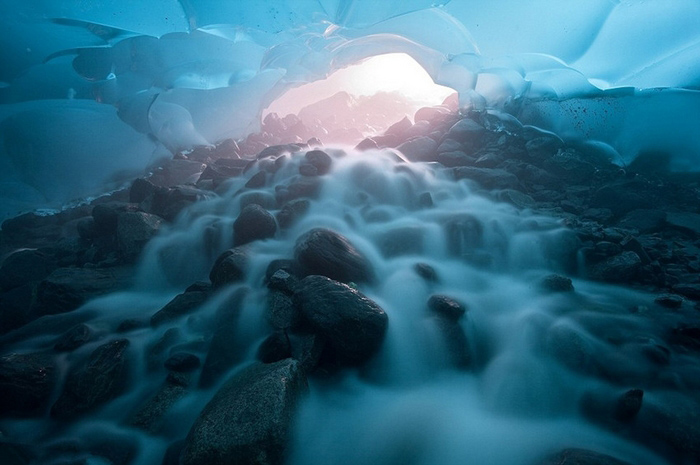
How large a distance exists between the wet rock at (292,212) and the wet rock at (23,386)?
3309 mm

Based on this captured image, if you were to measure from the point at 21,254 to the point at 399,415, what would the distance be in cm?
659

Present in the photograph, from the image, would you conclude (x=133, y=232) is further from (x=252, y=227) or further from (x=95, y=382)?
(x=95, y=382)

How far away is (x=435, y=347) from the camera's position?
125 inches

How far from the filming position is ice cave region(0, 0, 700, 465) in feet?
8.00

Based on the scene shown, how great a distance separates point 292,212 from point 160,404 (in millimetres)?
3481

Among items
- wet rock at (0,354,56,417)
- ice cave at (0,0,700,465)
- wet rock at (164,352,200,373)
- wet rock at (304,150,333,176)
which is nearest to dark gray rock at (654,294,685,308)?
ice cave at (0,0,700,465)

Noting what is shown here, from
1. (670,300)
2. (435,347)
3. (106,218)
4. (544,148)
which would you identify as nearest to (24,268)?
(106,218)

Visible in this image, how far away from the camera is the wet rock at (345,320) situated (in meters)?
2.84

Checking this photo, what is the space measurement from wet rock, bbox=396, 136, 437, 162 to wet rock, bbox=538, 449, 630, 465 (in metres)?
7.04

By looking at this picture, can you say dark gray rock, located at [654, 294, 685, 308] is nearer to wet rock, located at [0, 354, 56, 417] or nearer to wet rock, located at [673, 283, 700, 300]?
wet rock, located at [673, 283, 700, 300]

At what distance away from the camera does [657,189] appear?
6000 mm

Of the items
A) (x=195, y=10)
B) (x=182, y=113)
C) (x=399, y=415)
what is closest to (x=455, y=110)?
(x=195, y=10)

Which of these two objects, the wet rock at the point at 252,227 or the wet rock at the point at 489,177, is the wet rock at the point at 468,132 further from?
the wet rock at the point at 252,227

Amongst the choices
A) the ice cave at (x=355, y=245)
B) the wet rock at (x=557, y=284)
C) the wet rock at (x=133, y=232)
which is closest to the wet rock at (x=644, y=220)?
the ice cave at (x=355, y=245)
